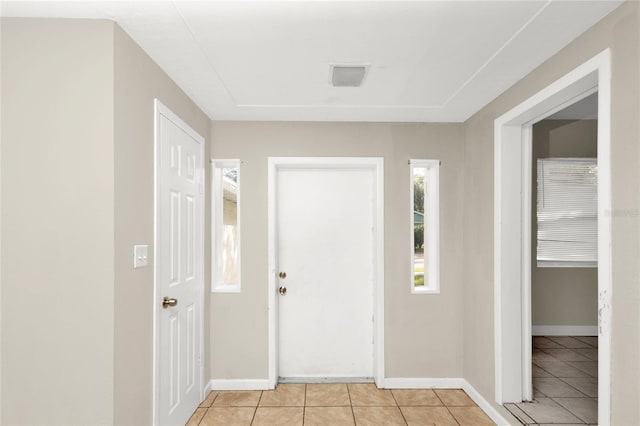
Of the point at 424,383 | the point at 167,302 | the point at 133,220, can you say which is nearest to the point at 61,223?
the point at 133,220

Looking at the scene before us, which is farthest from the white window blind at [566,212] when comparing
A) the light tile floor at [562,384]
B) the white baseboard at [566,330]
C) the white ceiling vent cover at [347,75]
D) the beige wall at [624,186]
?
the white ceiling vent cover at [347,75]

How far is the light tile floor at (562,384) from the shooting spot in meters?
2.75

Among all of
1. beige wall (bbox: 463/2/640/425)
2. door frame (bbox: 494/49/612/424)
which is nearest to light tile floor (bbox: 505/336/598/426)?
door frame (bbox: 494/49/612/424)

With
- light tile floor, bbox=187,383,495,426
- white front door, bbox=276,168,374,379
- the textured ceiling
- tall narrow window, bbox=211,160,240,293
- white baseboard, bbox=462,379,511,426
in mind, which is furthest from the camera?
white front door, bbox=276,168,374,379

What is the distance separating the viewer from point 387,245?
3598 mm

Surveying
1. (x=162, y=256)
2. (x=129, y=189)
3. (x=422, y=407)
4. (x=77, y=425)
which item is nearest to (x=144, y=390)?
(x=77, y=425)

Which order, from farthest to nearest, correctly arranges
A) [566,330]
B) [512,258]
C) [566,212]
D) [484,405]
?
[566,330] < [566,212] < [484,405] < [512,258]

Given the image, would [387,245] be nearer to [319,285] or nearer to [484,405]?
[319,285]

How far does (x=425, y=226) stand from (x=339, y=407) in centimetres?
174

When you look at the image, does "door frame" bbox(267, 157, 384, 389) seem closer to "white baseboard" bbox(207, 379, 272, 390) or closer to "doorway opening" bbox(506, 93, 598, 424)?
"white baseboard" bbox(207, 379, 272, 390)

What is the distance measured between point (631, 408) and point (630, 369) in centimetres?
17

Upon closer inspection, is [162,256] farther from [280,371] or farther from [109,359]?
[280,371]

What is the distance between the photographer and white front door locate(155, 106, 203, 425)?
2.44 metres

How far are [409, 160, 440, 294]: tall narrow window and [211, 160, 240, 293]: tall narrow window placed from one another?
1.62 m
